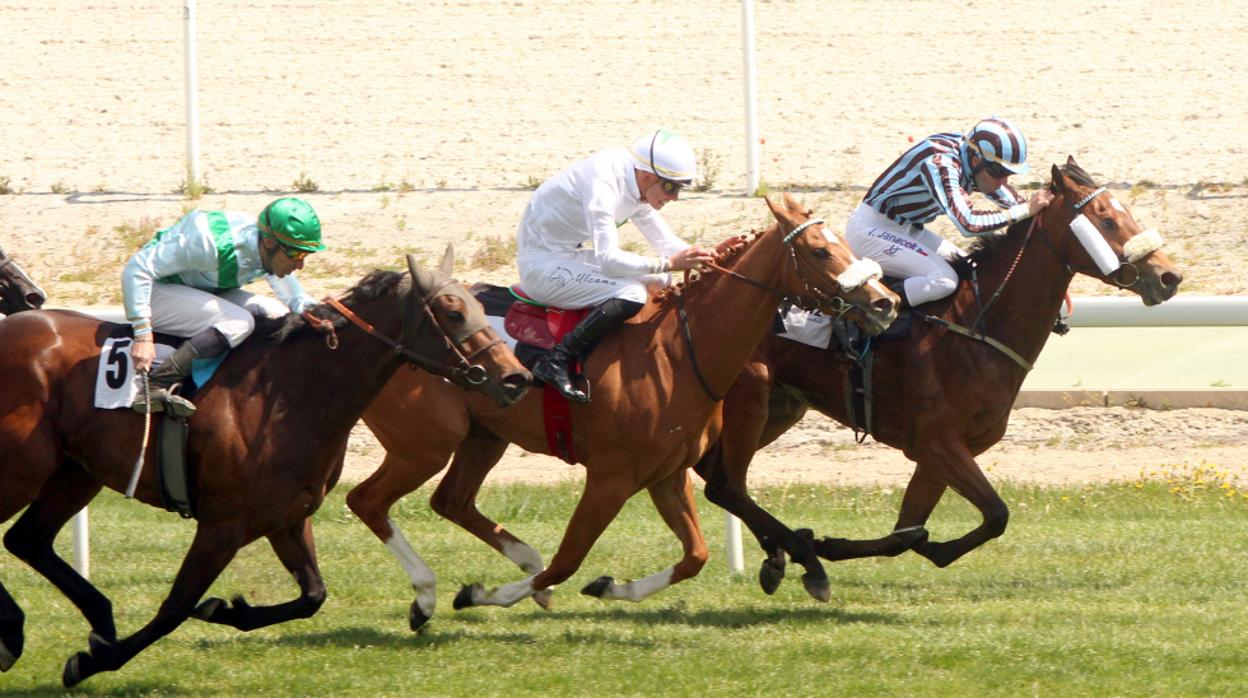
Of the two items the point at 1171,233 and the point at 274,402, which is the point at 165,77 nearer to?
the point at 1171,233

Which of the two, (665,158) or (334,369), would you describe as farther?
(665,158)

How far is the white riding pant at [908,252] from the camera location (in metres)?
8.97

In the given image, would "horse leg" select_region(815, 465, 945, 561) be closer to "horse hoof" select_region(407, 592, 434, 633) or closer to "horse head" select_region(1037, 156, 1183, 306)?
"horse head" select_region(1037, 156, 1183, 306)

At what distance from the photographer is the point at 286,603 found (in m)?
7.64

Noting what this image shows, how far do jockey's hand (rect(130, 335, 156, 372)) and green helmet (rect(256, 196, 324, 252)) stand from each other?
0.61 m

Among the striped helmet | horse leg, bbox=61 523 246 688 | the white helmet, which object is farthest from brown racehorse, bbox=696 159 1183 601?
horse leg, bbox=61 523 246 688

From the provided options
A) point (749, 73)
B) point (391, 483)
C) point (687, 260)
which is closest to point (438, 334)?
point (687, 260)

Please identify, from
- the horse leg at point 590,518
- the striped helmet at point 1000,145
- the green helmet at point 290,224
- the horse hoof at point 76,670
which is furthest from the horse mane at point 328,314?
the striped helmet at point 1000,145

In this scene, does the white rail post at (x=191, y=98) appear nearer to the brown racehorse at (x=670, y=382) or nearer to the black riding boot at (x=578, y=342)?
the brown racehorse at (x=670, y=382)

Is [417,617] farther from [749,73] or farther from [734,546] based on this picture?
[749,73]

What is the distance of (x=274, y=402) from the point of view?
715 centimetres

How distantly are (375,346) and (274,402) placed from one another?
16.9 inches

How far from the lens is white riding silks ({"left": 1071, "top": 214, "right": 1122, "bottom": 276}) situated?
871 centimetres

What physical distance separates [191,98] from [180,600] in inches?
385
